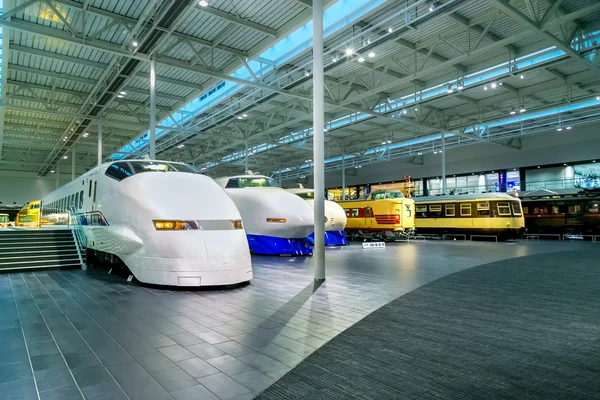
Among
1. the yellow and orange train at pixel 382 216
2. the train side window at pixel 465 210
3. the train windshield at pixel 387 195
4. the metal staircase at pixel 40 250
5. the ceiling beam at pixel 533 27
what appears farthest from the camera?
the train side window at pixel 465 210

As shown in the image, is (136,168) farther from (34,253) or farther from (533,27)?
(533,27)

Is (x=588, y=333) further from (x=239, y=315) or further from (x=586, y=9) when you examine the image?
(x=586, y=9)

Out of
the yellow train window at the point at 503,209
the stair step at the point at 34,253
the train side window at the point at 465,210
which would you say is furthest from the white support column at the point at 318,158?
the train side window at the point at 465,210

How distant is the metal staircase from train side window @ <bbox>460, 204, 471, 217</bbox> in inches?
716

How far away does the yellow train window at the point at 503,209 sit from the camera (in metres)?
19.0

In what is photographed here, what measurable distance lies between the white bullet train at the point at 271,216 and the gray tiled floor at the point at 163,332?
3.62m

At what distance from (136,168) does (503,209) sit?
17.9m

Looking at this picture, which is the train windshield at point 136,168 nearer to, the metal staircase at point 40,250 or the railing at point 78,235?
the railing at point 78,235

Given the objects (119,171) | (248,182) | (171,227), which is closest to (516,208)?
(248,182)

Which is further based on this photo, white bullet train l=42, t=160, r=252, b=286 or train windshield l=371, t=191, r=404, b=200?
train windshield l=371, t=191, r=404, b=200

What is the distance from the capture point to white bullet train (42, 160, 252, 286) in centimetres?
623

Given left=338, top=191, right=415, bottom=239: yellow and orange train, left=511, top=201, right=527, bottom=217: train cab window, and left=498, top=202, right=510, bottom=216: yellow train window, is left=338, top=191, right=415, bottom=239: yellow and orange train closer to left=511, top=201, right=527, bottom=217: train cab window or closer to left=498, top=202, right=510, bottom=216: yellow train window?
left=498, top=202, right=510, bottom=216: yellow train window

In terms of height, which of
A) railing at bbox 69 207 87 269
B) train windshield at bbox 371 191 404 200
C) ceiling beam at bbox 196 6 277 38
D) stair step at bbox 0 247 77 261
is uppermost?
ceiling beam at bbox 196 6 277 38

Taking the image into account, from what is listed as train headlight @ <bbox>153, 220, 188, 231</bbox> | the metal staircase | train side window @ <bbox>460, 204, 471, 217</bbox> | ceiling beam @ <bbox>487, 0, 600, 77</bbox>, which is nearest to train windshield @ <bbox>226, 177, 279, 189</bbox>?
the metal staircase
